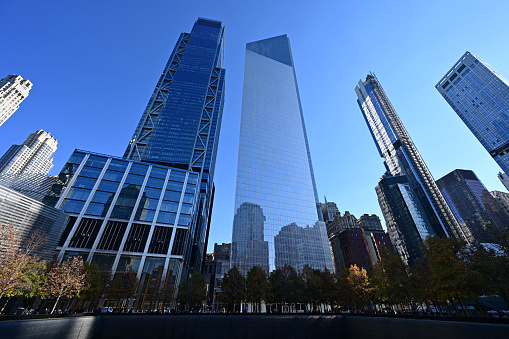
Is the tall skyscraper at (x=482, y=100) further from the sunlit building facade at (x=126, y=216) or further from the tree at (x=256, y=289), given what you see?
the sunlit building facade at (x=126, y=216)

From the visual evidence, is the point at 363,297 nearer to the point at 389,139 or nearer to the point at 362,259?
the point at 362,259

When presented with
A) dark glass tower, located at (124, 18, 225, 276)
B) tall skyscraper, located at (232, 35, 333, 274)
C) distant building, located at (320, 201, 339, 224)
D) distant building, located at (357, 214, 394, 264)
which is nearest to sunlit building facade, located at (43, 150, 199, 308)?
dark glass tower, located at (124, 18, 225, 276)

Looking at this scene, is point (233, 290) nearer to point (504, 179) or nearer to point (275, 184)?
point (275, 184)

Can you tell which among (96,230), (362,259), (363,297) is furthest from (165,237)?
(362,259)

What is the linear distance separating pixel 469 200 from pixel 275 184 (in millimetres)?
153319

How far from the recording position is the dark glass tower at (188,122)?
9912 cm

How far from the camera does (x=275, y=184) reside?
91.4 m

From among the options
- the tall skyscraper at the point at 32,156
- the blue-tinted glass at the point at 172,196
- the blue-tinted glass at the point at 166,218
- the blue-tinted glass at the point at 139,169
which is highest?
the tall skyscraper at the point at 32,156

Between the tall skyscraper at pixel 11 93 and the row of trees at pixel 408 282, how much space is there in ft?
561

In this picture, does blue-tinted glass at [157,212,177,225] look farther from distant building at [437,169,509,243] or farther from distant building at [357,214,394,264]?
distant building at [437,169,509,243]

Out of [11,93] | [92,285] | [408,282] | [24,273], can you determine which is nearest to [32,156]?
[11,93]

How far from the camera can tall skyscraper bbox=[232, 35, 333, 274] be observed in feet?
256

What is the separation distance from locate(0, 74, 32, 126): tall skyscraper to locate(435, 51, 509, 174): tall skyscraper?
Result: 10829 inches

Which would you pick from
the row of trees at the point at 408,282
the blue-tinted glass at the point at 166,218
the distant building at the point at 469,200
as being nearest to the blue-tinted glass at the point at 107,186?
the blue-tinted glass at the point at 166,218
